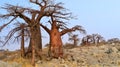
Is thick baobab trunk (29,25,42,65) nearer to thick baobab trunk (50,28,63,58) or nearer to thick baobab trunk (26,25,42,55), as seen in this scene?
thick baobab trunk (26,25,42,55)

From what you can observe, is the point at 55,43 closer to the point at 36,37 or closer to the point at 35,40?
the point at 36,37

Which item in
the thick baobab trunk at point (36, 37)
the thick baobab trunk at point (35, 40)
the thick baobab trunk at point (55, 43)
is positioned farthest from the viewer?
the thick baobab trunk at point (55, 43)

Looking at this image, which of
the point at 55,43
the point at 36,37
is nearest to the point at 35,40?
the point at 36,37

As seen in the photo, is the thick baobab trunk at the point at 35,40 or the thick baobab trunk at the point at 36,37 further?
the thick baobab trunk at the point at 36,37

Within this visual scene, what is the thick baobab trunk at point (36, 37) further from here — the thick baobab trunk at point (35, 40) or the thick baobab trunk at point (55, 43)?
the thick baobab trunk at point (55, 43)

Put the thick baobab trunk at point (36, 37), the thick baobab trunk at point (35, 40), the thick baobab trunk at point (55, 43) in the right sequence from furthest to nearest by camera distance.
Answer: the thick baobab trunk at point (55, 43), the thick baobab trunk at point (36, 37), the thick baobab trunk at point (35, 40)

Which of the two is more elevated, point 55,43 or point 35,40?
point 35,40

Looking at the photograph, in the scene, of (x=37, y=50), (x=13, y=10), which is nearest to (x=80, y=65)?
(x=37, y=50)

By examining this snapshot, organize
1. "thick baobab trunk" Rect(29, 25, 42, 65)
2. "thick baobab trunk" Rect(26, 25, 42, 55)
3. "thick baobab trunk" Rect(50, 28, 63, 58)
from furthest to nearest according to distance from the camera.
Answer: "thick baobab trunk" Rect(50, 28, 63, 58), "thick baobab trunk" Rect(26, 25, 42, 55), "thick baobab trunk" Rect(29, 25, 42, 65)

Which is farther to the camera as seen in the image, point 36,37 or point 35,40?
point 36,37

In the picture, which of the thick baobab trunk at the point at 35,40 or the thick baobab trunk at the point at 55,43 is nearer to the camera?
the thick baobab trunk at the point at 35,40

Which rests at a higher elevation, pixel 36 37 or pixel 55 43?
pixel 36 37

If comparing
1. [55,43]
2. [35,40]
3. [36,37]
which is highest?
[36,37]

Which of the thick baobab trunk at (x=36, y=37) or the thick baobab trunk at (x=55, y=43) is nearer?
the thick baobab trunk at (x=36, y=37)
